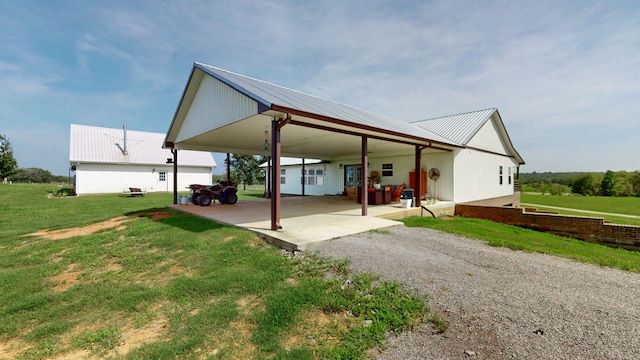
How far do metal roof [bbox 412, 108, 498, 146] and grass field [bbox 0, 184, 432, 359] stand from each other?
11.0 m

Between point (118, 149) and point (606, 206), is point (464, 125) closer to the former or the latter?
point (606, 206)

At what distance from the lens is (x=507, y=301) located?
319cm

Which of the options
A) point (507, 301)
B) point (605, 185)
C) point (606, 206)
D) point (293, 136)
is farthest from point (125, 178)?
point (605, 185)

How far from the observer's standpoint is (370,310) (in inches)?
123

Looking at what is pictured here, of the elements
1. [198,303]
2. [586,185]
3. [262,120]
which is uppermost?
[262,120]

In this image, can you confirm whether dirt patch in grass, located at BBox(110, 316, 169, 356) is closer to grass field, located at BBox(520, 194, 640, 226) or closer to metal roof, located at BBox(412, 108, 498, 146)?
metal roof, located at BBox(412, 108, 498, 146)

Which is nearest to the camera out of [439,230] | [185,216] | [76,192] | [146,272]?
[146,272]

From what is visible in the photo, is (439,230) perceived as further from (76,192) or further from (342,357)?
(76,192)

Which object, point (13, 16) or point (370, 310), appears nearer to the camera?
point (370, 310)

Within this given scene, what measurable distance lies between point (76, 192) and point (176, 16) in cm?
1983

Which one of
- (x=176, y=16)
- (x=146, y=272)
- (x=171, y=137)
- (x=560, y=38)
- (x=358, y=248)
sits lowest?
(x=146, y=272)

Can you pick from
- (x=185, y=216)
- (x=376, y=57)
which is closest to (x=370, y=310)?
(x=185, y=216)

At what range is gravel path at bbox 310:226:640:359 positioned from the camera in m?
2.42

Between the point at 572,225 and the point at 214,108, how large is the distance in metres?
12.7
